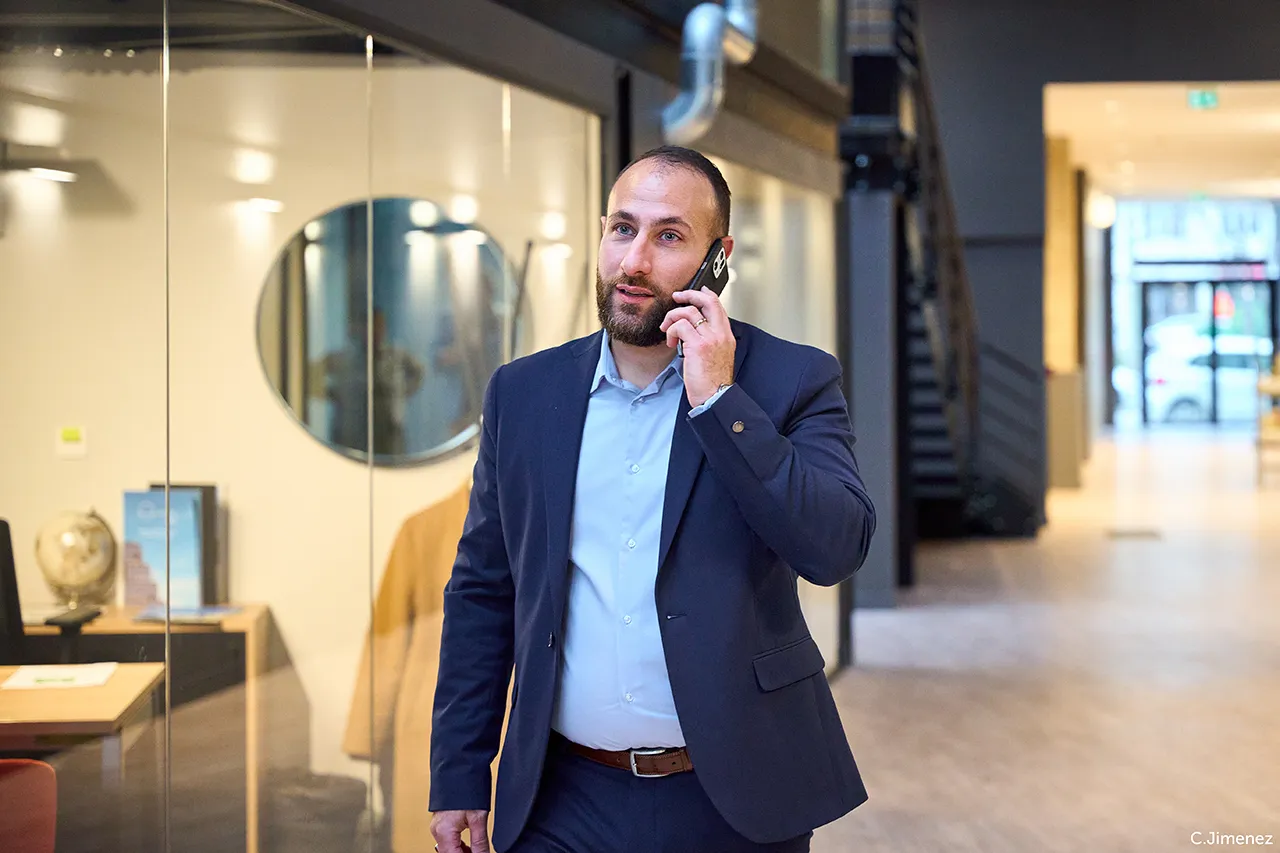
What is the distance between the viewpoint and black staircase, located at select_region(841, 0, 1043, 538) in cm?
929

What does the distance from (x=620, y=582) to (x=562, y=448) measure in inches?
8.8

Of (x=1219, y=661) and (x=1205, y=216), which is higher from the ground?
(x=1205, y=216)

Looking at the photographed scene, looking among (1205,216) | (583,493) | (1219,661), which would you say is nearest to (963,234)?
(1219,661)

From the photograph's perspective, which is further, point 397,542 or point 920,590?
point 920,590

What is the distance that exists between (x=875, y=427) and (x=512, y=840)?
7194 mm

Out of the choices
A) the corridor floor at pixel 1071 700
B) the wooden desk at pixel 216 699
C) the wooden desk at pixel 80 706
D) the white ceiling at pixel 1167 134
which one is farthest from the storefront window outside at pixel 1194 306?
the wooden desk at pixel 80 706

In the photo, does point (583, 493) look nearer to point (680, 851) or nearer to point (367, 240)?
point (680, 851)

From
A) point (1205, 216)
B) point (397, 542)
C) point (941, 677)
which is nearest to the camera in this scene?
point (397, 542)

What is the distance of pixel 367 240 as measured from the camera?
3.86 m

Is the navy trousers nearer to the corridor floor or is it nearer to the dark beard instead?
the dark beard

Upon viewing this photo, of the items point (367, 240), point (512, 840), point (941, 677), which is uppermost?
point (367, 240)

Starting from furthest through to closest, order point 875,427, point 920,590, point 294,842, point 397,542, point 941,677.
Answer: point 920,590 < point 875,427 < point 941,677 < point 397,542 < point 294,842

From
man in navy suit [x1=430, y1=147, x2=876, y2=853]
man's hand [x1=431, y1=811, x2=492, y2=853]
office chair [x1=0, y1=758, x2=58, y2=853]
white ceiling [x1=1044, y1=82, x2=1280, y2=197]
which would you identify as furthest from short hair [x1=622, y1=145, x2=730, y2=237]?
white ceiling [x1=1044, y1=82, x2=1280, y2=197]

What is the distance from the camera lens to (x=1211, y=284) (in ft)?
112
